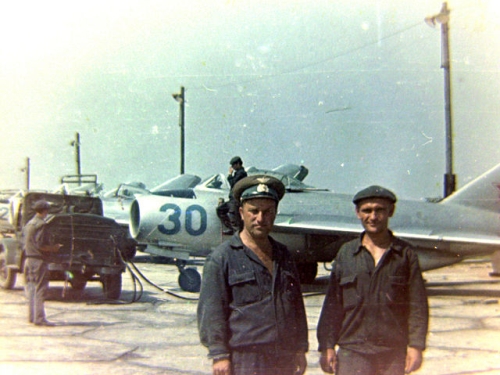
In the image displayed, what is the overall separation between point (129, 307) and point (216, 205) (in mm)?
3270

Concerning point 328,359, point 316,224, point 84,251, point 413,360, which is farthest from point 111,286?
point 413,360

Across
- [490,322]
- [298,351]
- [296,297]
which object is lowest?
[490,322]

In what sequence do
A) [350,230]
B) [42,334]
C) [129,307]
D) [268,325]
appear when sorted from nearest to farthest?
[268,325] < [42,334] < [129,307] < [350,230]

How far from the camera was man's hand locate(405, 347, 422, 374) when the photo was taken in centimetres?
315

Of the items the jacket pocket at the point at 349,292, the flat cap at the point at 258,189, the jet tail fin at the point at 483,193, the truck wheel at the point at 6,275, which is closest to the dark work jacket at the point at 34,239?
the truck wheel at the point at 6,275

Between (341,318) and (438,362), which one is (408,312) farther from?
(438,362)

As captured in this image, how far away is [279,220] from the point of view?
458 inches

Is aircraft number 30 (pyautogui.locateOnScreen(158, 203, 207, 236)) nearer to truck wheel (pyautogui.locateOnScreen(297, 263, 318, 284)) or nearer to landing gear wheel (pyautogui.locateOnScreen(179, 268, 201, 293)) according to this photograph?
landing gear wheel (pyautogui.locateOnScreen(179, 268, 201, 293))

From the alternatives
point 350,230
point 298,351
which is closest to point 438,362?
point 298,351

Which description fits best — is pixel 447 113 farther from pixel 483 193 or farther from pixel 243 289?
pixel 243 289

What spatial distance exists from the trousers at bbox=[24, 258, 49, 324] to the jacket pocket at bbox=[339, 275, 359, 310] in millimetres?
4860

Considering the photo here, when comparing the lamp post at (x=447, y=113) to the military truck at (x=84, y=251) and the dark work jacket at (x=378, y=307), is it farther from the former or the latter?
the dark work jacket at (x=378, y=307)

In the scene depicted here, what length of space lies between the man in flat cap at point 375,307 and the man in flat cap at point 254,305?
0.36 metres

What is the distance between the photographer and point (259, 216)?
313cm
